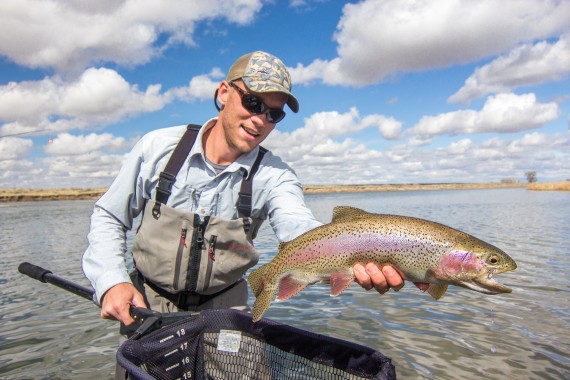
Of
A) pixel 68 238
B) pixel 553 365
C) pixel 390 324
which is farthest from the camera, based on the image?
pixel 68 238

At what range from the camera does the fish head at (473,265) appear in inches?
111

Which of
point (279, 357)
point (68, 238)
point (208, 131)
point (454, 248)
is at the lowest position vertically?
point (68, 238)

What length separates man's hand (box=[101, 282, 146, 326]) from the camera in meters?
2.66

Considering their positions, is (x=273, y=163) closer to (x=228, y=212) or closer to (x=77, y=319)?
(x=228, y=212)

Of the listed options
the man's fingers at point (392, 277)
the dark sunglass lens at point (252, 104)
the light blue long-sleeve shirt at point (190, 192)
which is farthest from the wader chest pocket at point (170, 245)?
the man's fingers at point (392, 277)

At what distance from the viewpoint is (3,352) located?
564 cm

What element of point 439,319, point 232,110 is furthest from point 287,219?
point 439,319

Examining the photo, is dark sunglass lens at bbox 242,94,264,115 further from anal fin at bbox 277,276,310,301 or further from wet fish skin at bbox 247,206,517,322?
anal fin at bbox 277,276,310,301

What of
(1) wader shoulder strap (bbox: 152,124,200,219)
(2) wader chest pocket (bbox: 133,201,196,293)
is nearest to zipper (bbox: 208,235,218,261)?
(2) wader chest pocket (bbox: 133,201,196,293)

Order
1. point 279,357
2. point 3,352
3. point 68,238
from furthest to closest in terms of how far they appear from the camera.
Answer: point 68,238 < point 3,352 < point 279,357

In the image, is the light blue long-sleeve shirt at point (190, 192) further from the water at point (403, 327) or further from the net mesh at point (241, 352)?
the water at point (403, 327)

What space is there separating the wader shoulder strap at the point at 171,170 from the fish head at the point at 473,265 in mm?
2119

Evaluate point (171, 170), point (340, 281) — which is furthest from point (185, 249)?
point (340, 281)

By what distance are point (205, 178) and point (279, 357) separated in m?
1.50
